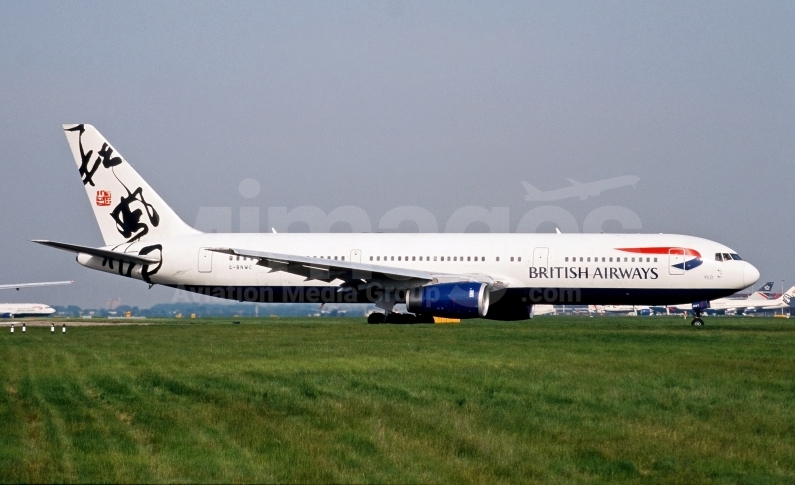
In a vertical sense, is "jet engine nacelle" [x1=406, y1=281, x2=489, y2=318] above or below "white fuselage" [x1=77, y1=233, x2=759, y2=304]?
below

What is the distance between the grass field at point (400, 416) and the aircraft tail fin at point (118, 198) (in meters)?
18.8

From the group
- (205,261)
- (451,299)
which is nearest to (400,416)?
(451,299)

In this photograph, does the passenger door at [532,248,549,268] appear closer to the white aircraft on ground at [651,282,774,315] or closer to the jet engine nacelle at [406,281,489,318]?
the jet engine nacelle at [406,281,489,318]

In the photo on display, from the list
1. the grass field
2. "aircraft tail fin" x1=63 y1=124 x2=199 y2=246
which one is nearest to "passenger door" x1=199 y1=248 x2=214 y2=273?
"aircraft tail fin" x1=63 y1=124 x2=199 y2=246

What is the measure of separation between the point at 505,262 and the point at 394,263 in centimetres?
443

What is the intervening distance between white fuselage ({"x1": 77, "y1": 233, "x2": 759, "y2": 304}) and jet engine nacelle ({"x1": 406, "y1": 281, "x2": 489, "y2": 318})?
7.14 ft

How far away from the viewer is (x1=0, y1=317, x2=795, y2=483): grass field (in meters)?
9.84

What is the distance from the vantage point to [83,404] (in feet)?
45.9

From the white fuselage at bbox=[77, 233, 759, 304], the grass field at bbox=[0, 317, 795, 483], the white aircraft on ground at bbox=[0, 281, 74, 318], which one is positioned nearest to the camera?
the grass field at bbox=[0, 317, 795, 483]

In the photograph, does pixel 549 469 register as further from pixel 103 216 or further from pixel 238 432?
pixel 103 216

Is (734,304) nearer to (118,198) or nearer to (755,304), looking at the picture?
(755,304)

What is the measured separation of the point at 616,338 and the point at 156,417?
19003 mm

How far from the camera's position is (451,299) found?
34.2m

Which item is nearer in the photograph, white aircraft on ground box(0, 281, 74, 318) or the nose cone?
the nose cone
